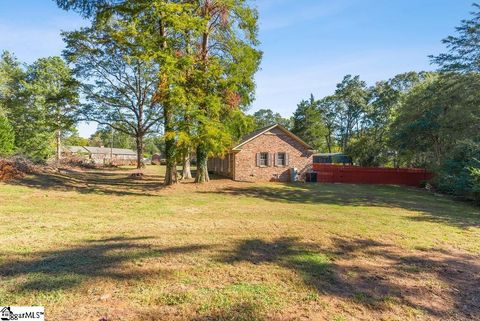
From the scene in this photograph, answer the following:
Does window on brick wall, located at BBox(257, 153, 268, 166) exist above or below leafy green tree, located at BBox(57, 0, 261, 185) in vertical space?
below

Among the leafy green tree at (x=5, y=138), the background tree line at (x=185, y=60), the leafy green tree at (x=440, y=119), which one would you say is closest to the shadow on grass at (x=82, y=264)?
the background tree line at (x=185, y=60)

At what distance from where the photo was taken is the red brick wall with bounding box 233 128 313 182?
921 inches

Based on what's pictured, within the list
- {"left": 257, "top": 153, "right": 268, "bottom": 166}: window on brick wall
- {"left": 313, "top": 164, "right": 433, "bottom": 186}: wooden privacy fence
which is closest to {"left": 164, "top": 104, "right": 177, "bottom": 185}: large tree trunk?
{"left": 257, "top": 153, "right": 268, "bottom": 166}: window on brick wall

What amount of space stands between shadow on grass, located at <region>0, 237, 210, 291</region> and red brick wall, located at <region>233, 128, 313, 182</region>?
1754 centimetres

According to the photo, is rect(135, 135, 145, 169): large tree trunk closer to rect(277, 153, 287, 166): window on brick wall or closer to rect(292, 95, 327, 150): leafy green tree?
rect(277, 153, 287, 166): window on brick wall

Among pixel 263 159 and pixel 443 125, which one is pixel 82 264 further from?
pixel 443 125

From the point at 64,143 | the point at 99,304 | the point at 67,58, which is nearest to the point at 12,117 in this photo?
the point at 64,143

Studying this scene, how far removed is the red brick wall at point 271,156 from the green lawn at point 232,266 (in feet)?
45.6

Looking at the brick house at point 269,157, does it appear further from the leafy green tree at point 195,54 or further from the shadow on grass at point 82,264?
the shadow on grass at point 82,264

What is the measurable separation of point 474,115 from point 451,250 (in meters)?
16.8

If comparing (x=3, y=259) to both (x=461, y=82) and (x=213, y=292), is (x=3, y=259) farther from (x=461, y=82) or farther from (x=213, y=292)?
(x=461, y=82)

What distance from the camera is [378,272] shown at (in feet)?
16.7

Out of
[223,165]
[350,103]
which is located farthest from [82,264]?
[350,103]

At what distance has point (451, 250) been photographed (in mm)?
6715
